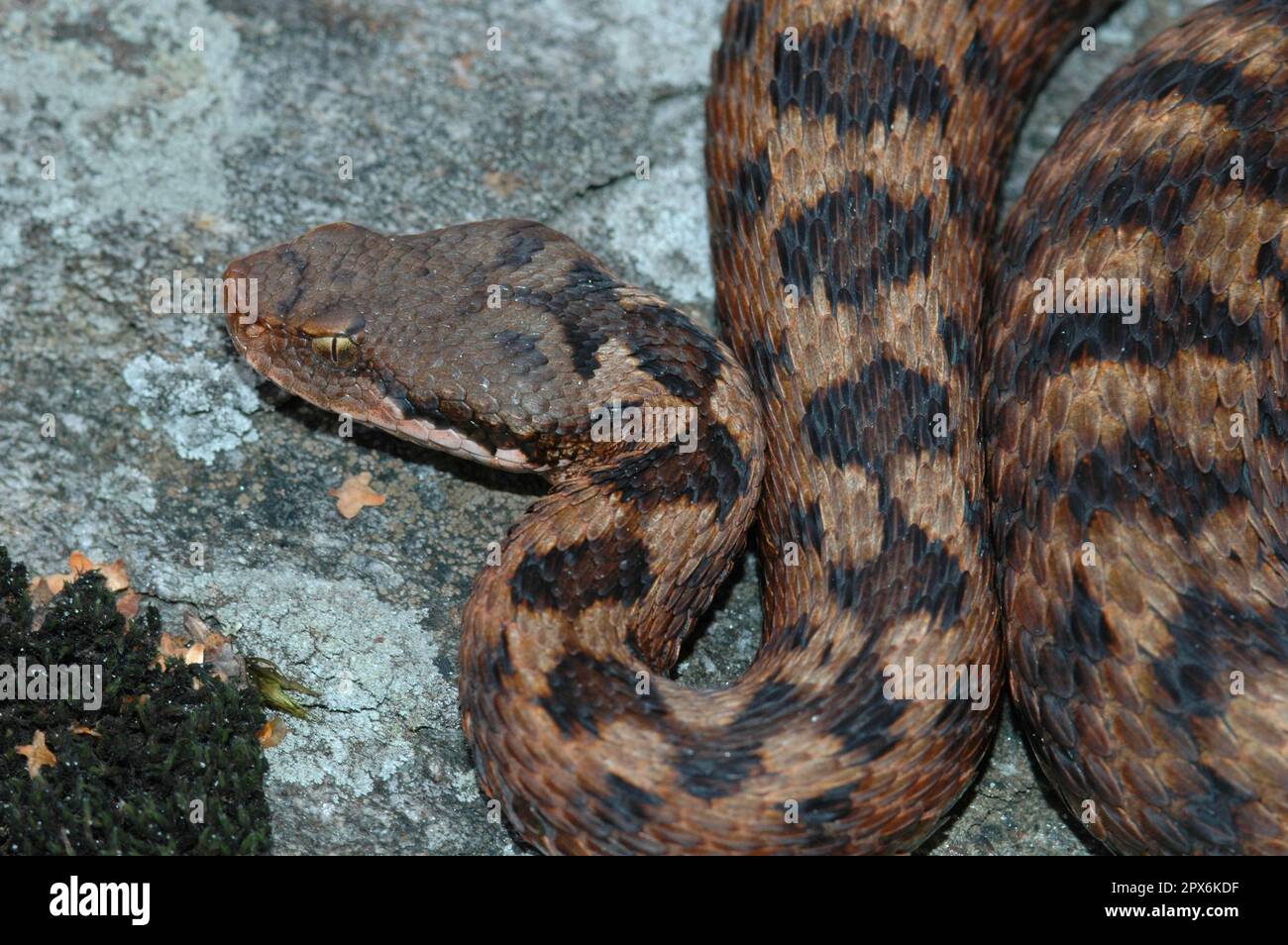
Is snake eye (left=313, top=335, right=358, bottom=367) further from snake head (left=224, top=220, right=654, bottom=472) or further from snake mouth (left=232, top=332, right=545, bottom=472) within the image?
snake mouth (left=232, top=332, right=545, bottom=472)

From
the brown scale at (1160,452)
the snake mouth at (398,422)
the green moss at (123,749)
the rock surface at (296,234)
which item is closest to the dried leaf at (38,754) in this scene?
the green moss at (123,749)

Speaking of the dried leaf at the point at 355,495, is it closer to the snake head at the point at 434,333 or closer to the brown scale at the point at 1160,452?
the snake head at the point at 434,333

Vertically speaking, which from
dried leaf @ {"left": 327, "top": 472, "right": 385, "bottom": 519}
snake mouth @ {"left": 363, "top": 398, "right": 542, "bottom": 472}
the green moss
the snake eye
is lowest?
the green moss

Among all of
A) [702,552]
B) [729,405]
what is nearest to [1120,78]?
[729,405]

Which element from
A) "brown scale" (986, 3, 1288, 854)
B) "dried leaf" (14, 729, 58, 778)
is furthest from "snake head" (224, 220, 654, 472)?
"brown scale" (986, 3, 1288, 854)

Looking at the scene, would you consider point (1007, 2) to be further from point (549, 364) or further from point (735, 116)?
point (549, 364)

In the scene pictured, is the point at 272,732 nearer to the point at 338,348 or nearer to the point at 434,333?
the point at 338,348

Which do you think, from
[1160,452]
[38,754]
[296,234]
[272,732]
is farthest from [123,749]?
[1160,452]

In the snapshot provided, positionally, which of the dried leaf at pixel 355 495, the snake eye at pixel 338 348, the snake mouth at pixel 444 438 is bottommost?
the dried leaf at pixel 355 495
